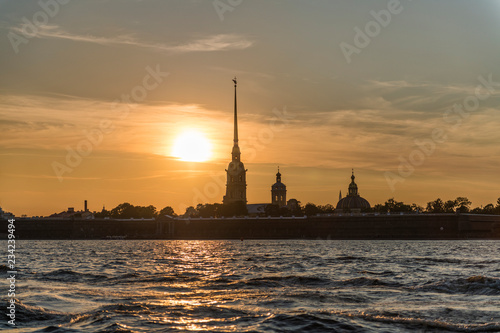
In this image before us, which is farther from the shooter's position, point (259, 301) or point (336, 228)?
point (336, 228)

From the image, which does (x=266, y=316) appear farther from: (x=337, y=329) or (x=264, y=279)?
(x=264, y=279)

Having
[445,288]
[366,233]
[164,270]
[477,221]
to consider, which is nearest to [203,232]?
[366,233]

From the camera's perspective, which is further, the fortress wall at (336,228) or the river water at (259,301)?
the fortress wall at (336,228)

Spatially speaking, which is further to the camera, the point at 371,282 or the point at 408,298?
the point at 371,282

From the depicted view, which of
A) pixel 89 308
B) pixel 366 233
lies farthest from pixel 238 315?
pixel 366 233

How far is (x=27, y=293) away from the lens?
2825 centimetres

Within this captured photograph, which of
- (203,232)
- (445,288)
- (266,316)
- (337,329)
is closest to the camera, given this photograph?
(337,329)

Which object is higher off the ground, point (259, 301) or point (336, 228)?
point (336, 228)

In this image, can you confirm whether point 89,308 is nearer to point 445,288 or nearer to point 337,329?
point 337,329

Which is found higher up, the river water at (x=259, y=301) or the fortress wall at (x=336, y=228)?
the fortress wall at (x=336, y=228)

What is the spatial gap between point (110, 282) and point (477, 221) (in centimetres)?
14871

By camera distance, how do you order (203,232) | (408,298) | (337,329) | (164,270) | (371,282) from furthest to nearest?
(203,232) → (164,270) → (371,282) → (408,298) → (337,329)

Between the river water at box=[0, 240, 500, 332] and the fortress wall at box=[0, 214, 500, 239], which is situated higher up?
the fortress wall at box=[0, 214, 500, 239]

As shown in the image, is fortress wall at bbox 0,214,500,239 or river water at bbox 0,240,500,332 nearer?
river water at bbox 0,240,500,332
